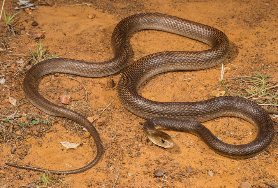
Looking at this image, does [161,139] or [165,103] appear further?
[165,103]

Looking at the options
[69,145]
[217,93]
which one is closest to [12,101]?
[69,145]

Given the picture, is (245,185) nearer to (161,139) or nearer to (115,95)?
(161,139)

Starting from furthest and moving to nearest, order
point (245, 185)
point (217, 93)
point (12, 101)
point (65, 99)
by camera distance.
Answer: point (217, 93), point (65, 99), point (12, 101), point (245, 185)

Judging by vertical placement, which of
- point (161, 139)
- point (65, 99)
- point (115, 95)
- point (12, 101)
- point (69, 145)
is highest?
point (161, 139)

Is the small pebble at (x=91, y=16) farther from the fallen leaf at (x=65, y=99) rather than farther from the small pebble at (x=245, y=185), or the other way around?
the small pebble at (x=245, y=185)

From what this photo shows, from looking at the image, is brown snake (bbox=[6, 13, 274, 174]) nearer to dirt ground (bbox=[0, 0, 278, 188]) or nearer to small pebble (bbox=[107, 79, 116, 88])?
dirt ground (bbox=[0, 0, 278, 188])
